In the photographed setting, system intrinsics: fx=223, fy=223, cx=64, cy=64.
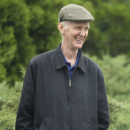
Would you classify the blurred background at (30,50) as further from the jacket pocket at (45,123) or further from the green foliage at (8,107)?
the jacket pocket at (45,123)

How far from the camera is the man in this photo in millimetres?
1887

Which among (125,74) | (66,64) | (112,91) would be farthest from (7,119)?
(125,74)

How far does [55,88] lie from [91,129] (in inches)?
20.2

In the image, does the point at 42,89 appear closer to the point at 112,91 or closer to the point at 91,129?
the point at 91,129

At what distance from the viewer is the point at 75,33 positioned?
193 centimetres

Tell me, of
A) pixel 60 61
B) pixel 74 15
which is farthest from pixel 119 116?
pixel 74 15

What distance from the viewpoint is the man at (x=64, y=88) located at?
1.89 meters

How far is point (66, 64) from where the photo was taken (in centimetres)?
205

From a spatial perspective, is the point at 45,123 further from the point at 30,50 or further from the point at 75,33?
the point at 30,50

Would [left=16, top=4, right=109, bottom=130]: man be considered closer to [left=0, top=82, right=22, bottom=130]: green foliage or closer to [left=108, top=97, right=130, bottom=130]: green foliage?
[left=0, top=82, right=22, bottom=130]: green foliage

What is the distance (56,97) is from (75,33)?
574 millimetres

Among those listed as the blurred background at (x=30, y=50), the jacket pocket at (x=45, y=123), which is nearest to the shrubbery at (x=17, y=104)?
the blurred background at (x=30, y=50)

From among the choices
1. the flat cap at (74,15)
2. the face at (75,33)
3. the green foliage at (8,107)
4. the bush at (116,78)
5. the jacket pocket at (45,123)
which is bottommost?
the bush at (116,78)

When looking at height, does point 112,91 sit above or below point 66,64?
below
